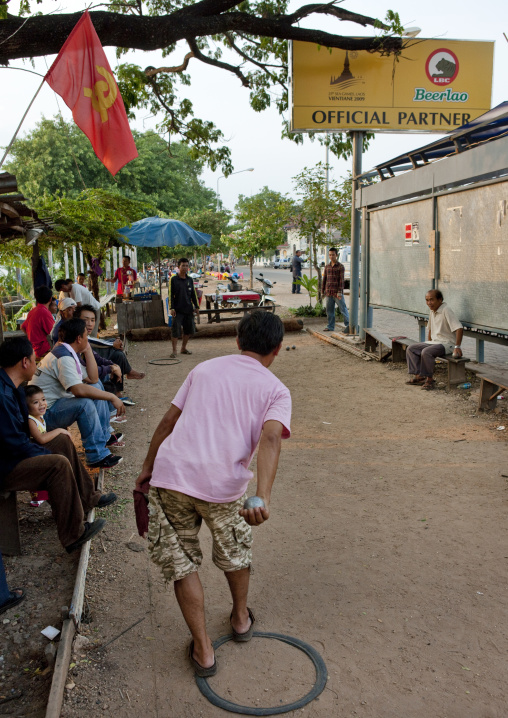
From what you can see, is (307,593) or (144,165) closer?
(307,593)

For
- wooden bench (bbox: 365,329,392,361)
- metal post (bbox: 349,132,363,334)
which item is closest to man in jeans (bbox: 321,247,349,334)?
metal post (bbox: 349,132,363,334)

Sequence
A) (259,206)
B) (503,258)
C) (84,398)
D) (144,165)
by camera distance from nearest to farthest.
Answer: (84,398)
(503,258)
(259,206)
(144,165)

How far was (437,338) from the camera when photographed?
845 cm

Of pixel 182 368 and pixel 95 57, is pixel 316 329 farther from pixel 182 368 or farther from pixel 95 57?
pixel 95 57

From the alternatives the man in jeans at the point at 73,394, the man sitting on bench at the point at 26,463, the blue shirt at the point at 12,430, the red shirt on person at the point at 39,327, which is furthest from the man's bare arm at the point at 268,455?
the red shirt on person at the point at 39,327

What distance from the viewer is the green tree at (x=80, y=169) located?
28047 millimetres

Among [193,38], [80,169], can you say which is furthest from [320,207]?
[80,169]

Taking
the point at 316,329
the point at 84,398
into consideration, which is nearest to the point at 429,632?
the point at 84,398

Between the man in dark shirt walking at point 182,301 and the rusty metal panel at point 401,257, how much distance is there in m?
3.56

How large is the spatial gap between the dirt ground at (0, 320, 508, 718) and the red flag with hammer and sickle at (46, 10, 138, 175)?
3.09 metres

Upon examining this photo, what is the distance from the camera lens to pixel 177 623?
10.8 ft

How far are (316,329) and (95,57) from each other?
10.5m

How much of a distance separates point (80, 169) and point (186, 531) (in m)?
29.3

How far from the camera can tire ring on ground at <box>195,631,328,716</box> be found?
2.63 m
